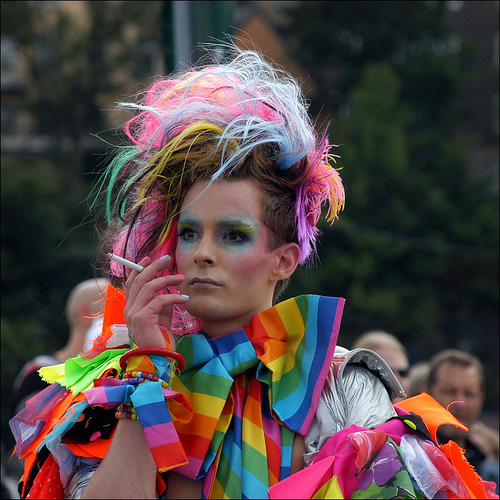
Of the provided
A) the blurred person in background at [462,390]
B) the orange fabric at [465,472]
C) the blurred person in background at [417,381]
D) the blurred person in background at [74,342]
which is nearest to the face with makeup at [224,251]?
the orange fabric at [465,472]

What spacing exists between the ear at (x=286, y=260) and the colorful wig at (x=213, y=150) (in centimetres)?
4

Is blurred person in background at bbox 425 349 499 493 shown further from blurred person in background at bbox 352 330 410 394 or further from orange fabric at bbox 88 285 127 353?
orange fabric at bbox 88 285 127 353

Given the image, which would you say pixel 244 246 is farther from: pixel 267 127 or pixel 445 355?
pixel 445 355

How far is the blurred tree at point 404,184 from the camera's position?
34.4ft

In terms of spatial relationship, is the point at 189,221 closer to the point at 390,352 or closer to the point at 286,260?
the point at 286,260

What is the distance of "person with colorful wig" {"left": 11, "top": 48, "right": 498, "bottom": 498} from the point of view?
147 cm

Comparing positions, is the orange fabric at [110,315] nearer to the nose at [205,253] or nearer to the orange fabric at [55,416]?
the orange fabric at [55,416]

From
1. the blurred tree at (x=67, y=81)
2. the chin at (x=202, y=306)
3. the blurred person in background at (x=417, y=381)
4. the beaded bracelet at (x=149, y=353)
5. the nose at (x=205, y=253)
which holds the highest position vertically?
the blurred tree at (x=67, y=81)

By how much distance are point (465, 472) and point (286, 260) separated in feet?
2.19

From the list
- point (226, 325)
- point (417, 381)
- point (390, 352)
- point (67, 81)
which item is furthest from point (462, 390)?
point (67, 81)

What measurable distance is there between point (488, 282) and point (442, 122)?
4204 mm

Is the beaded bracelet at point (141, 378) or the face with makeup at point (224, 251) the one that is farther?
the face with makeup at point (224, 251)

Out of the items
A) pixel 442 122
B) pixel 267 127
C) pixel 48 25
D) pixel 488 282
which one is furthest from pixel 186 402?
pixel 442 122

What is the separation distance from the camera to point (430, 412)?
1.69 metres
